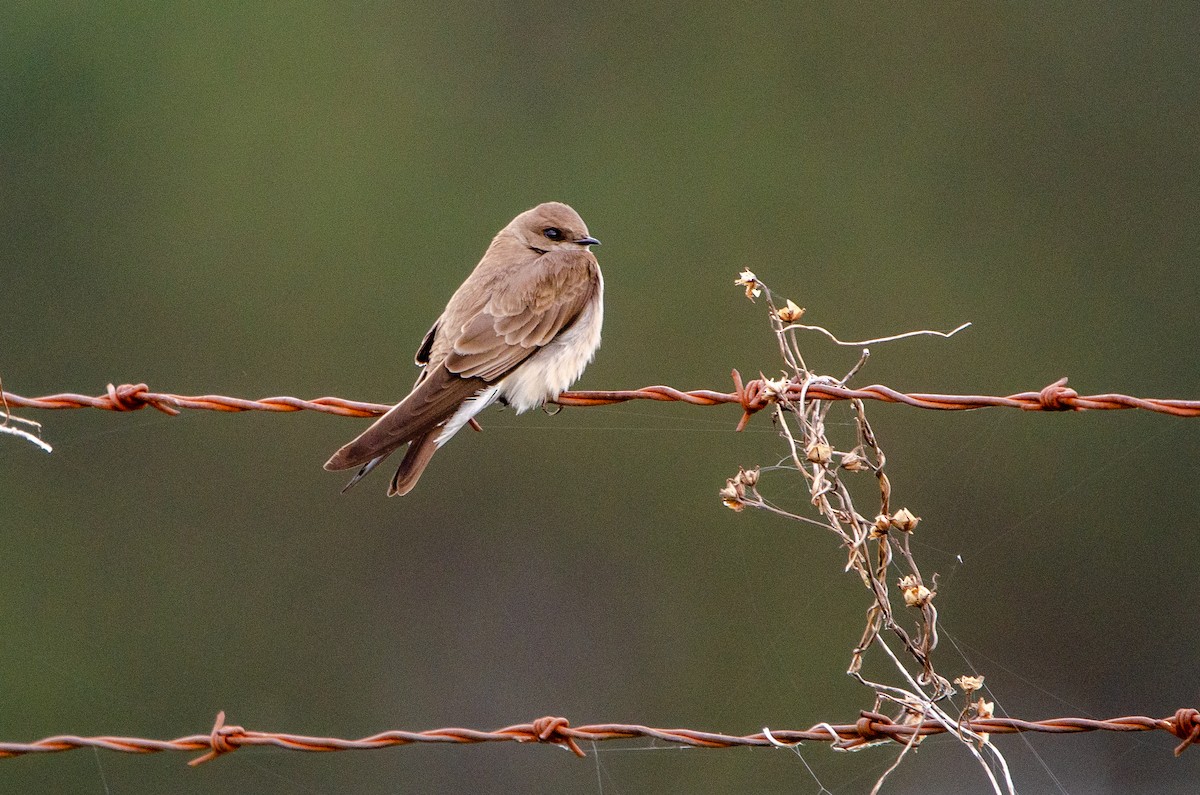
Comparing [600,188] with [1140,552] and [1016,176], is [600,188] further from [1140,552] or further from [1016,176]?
[1140,552]

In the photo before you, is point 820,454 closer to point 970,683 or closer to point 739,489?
point 739,489

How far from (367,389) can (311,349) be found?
1.53 metres

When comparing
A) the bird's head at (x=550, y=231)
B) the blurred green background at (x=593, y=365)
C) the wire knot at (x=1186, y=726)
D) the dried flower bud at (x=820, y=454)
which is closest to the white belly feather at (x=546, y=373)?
the bird's head at (x=550, y=231)

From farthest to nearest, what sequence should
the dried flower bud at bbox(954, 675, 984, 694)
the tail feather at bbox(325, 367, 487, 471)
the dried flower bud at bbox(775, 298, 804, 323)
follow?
the tail feather at bbox(325, 367, 487, 471) < the dried flower bud at bbox(775, 298, 804, 323) < the dried flower bud at bbox(954, 675, 984, 694)

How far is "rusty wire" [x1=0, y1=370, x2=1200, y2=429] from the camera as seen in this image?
351cm

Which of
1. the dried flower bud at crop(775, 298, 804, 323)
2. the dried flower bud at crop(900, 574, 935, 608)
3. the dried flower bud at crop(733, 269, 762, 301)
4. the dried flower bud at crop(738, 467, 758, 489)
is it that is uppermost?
the dried flower bud at crop(733, 269, 762, 301)

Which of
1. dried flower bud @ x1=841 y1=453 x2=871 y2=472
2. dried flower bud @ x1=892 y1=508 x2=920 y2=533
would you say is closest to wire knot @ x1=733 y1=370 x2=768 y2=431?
dried flower bud @ x1=841 y1=453 x2=871 y2=472

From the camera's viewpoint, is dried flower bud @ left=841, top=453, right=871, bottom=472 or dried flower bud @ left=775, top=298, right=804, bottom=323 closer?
dried flower bud @ left=841, top=453, right=871, bottom=472

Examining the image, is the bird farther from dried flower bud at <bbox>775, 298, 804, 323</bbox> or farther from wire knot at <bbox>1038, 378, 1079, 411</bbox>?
wire knot at <bbox>1038, 378, 1079, 411</bbox>

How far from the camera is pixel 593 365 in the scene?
18219mm

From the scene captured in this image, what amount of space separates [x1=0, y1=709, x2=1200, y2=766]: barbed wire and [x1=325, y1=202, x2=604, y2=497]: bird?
1.11 metres

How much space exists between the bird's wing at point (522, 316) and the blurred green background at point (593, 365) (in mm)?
8608

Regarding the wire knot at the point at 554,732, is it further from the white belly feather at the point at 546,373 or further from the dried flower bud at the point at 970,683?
the white belly feather at the point at 546,373

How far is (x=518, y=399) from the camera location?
5.12m
